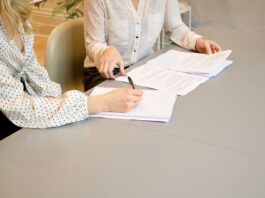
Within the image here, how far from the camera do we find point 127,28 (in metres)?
1.61

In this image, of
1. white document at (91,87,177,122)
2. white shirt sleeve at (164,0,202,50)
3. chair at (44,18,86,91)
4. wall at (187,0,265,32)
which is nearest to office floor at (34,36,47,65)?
wall at (187,0,265,32)

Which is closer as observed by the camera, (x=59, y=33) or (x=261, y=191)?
(x=261, y=191)

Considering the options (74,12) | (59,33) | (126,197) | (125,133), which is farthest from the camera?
(74,12)

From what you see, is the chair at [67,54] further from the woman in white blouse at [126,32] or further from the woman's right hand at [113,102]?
the woman's right hand at [113,102]

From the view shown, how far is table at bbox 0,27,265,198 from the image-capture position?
0.82 m

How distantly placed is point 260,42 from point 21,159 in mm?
1200

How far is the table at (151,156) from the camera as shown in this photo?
0.82 metres

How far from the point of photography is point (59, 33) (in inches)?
62.6

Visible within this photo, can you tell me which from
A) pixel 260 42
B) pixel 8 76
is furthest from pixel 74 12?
pixel 8 76

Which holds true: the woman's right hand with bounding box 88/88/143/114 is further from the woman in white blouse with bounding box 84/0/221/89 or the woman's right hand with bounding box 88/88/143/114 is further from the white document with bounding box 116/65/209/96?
the woman in white blouse with bounding box 84/0/221/89

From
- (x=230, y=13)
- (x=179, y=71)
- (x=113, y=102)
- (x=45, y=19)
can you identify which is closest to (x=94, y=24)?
(x=179, y=71)

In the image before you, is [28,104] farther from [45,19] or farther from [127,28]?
[45,19]

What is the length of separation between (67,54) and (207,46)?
1.96 ft

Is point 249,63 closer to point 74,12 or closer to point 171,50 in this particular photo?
point 171,50
